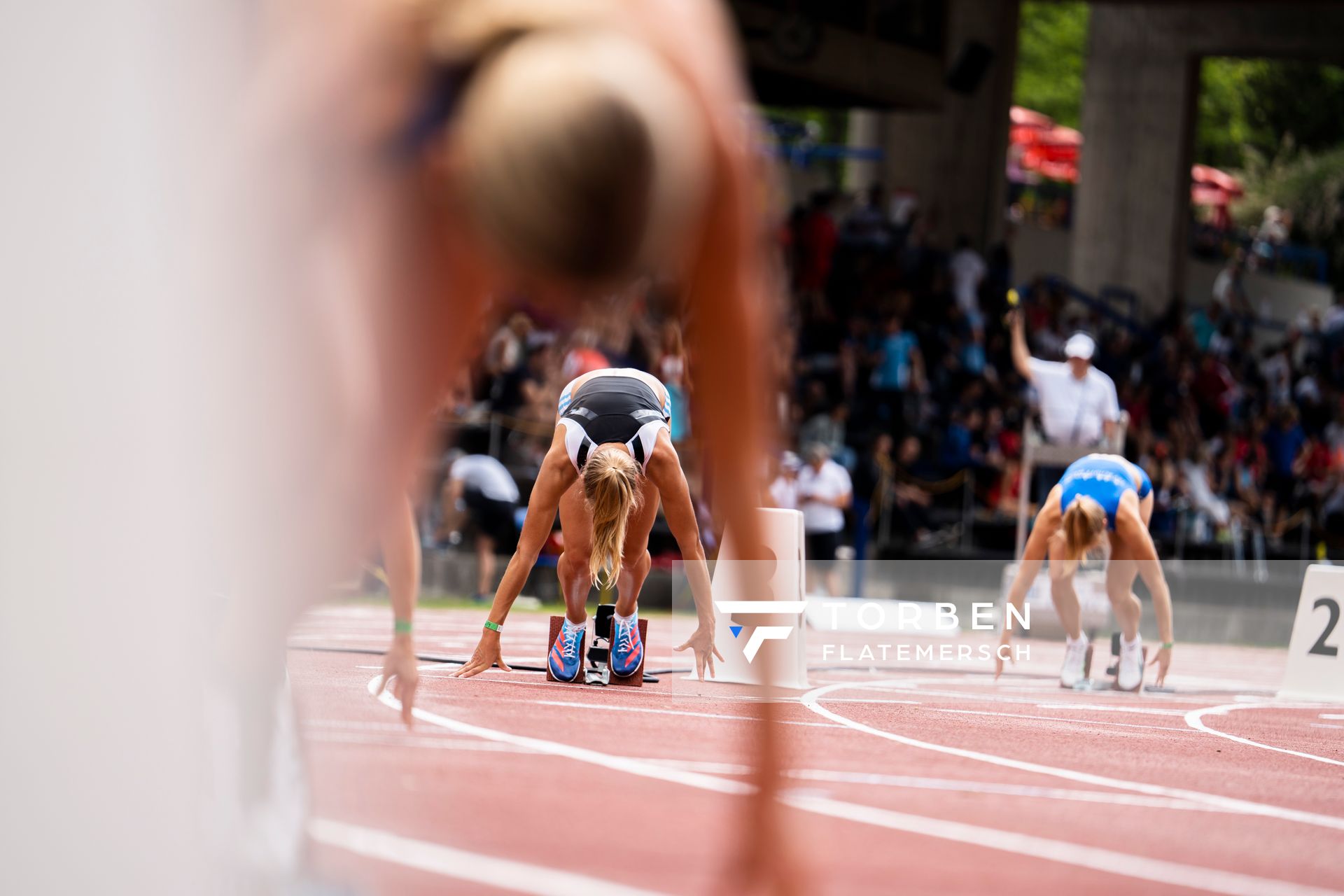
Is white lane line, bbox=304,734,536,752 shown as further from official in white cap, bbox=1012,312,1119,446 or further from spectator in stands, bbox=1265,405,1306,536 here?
spectator in stands, bbox=1265,405,1306,536

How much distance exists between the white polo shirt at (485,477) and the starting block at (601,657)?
645 cm

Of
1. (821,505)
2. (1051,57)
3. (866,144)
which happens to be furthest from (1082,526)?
(1051,57)

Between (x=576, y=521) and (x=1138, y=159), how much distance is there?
74.0 feet

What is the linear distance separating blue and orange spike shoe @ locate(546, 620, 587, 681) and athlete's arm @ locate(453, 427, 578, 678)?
27 cm

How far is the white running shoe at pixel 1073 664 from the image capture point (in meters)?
11.7

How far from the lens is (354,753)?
5.57 metres

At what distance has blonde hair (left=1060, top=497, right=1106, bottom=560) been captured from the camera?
11016mm

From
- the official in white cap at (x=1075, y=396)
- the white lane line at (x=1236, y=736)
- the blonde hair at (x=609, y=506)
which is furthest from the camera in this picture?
the official in white cap at (x=1075, y=396)

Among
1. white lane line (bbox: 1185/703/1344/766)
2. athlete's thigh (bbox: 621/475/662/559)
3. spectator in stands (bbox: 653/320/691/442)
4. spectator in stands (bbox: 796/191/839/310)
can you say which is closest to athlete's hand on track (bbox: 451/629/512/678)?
athlete's thigh (bbox: 621/475/662/559)

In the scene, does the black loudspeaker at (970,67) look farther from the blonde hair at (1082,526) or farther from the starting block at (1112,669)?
the blonde hair at (1082,526)

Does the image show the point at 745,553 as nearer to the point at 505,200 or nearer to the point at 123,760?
the point at 505,200

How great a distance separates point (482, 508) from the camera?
15.9 m

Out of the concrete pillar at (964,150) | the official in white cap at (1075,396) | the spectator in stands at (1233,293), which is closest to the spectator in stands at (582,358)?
the official in white cap at (1075,396)

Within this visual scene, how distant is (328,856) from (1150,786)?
12.9 ft
